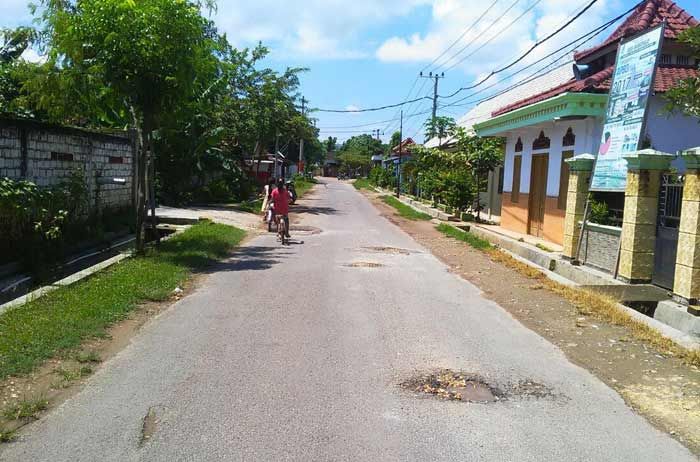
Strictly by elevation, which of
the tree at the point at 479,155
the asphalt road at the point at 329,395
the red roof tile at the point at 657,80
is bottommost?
the asphalt road at the point at 329,395

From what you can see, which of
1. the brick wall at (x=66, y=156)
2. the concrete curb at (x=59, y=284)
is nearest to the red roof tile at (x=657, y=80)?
the concrete curb at (x=59, y=284)

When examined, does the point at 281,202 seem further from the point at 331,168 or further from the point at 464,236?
the point at 331,168

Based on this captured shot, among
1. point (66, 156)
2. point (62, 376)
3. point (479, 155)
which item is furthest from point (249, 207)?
point (62, 376)

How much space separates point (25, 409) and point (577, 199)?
9.94 meters

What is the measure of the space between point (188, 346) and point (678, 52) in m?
13.3

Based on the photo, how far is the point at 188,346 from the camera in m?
6.51

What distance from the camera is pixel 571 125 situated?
15.2 m

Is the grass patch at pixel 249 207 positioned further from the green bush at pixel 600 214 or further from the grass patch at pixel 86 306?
the green bush at pixel 600 214

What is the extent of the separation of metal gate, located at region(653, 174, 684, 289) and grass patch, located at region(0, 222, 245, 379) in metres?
7.38

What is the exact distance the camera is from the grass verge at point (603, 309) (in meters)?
6.87

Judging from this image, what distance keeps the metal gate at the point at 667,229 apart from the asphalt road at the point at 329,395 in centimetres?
268

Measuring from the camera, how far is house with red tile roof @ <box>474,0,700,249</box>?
45.1 ft

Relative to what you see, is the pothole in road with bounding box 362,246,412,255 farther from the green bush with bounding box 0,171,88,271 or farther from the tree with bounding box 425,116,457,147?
the tree with bounding box 425,116,457,147

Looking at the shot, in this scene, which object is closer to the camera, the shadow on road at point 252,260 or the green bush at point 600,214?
the green bush at point 600,214
